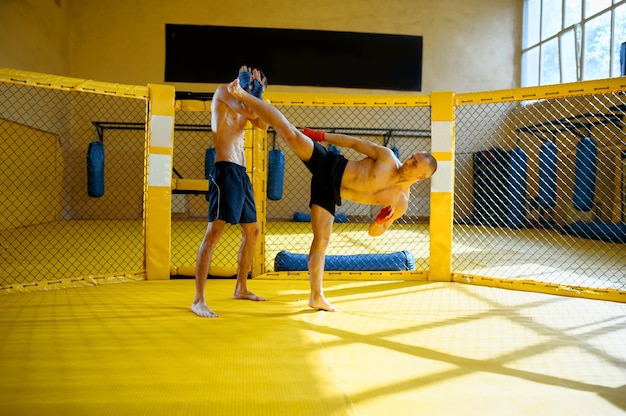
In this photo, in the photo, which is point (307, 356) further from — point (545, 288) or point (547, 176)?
point (547, 176)

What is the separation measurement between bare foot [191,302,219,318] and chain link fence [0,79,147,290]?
1400 millimetres

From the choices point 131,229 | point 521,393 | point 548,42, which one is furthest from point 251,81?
point 548,42

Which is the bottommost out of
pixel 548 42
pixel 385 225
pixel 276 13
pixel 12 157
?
pixel 385 225

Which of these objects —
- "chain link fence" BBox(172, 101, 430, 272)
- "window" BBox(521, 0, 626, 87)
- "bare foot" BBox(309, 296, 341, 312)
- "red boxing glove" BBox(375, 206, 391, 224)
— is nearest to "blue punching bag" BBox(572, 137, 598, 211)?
"window" BBox(521, 0, 626, 87)

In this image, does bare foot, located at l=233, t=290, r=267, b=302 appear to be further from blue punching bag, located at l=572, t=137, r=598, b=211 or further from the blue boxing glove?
blue punching bag, located at l=572, t=137, r=598, b=211

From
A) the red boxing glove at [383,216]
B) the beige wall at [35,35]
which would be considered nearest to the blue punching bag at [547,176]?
the red boxing glove at [383,216]

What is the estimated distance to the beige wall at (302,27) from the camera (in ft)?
37.0

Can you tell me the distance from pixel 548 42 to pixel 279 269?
9.88 metres

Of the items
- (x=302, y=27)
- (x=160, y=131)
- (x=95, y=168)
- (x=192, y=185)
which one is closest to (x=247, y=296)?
(x=160, y=131)

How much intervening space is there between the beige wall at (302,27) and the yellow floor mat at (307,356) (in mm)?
9189

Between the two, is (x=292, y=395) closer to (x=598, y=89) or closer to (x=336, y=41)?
(x=598, y=89)

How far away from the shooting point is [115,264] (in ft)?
15.9

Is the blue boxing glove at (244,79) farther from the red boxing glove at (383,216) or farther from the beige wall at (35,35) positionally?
the beige wall at (35,35)

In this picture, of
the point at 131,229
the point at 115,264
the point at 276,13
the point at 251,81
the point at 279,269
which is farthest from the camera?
the point at 276,13
